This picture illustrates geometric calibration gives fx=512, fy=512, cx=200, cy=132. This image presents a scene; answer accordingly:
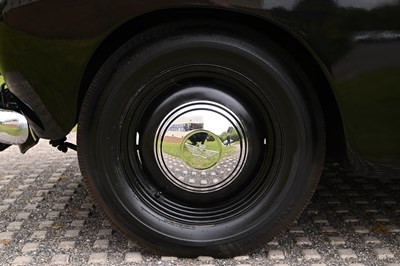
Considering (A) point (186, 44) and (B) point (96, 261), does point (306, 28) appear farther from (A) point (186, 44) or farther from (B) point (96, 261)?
(B) point (96, 261)

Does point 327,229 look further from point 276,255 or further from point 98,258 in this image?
point 98,258

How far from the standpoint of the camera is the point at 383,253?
92.4 inches

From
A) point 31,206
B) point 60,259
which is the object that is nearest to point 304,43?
point 60,259

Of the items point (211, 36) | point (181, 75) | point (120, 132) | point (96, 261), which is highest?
point (211, 36)

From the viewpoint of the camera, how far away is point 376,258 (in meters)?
2.31

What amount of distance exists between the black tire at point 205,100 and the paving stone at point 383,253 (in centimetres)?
44

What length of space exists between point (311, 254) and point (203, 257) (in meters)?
0.50

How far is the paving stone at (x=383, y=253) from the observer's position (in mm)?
2311

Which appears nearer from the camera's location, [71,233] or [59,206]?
[71,233]

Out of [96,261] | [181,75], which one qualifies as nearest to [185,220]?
[96,261]

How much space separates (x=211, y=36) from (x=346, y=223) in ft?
4.20

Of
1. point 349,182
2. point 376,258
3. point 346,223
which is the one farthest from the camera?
point 349,182

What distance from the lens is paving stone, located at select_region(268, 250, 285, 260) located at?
2316 millimetres

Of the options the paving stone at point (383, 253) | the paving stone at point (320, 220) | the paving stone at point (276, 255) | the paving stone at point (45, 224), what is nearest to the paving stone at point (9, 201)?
the paving stone at point (45, 224)
